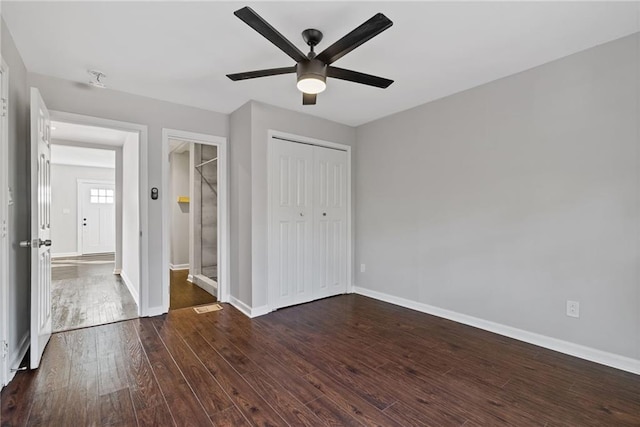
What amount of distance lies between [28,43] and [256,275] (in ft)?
8.93

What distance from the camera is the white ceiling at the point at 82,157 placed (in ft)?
21.0

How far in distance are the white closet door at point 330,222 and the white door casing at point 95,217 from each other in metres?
6.88

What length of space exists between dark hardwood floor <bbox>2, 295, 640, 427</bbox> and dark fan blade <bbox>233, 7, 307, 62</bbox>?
216 centimetres

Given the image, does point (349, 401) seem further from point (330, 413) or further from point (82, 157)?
point (82, 157)

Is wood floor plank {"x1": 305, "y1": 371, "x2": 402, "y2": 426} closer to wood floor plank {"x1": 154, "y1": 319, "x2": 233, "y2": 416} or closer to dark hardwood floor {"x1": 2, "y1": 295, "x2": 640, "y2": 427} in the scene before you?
dark hardwood floor {"x1": 2, "y1": 295, "x2": 640, "y2": 427}

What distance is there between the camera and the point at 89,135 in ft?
16.1

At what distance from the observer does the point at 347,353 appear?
2.52 metres

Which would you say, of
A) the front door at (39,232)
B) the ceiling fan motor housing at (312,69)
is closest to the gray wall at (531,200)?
the ceiling fan motor housing at (312,69)

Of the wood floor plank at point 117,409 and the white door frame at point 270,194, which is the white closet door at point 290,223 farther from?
the wood floor plank at point 117,409

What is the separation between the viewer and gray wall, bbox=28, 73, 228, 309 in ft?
9.52

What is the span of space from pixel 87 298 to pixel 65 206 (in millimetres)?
5773

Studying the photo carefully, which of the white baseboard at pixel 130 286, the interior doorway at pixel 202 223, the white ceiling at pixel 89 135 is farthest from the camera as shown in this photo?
the interior doorway at pixel 202 223

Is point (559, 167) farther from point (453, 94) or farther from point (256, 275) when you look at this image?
point (256, 275)

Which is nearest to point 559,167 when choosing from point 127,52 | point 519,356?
point 519,356
